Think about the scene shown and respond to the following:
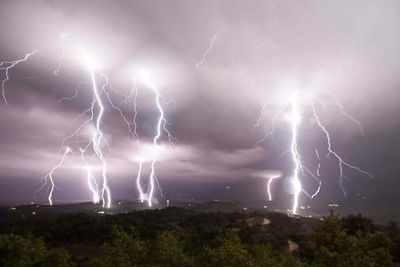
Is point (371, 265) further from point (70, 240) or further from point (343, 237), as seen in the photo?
point (70, 240)

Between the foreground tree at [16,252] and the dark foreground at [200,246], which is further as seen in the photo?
the dark foreground at [200,246]

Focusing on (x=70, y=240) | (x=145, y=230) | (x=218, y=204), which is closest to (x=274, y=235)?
(x=145, y=230)

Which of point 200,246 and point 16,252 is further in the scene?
point 200,246

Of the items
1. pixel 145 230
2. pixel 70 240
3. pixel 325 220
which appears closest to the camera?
pixel 325 220

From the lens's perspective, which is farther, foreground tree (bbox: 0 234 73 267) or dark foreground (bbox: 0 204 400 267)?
dark foreground (bbox: 0 204 400 267)

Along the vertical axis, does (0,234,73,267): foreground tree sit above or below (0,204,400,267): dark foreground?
above

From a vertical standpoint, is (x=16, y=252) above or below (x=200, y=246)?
above

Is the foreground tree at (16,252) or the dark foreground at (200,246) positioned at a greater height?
the foreground tree at (16,252)

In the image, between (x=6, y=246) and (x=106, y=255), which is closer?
(x=6, y=246)
